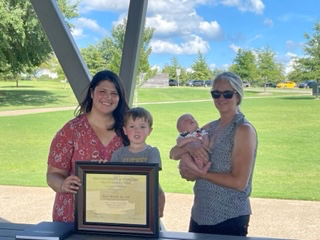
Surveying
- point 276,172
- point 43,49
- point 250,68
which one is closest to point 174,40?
point 250,68

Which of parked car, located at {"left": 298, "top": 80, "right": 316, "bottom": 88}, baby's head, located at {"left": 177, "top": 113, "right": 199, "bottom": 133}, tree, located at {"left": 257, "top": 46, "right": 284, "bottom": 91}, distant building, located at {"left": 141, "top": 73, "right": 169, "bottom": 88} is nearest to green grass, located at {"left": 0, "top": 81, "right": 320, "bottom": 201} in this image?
parked car, located at {"left": 298, "top": 80, "right": 316, "bottom": 88}

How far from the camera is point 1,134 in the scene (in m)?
11.5

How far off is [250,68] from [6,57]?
382 inches

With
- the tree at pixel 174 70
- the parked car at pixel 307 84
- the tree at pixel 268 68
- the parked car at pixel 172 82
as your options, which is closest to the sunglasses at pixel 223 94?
the tree at pixel 268 68

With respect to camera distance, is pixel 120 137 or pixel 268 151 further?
pixel 268 151

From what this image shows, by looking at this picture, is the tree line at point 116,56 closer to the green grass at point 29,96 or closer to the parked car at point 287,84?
the parked car at point 287,84

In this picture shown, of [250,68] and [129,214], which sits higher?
[250,68]

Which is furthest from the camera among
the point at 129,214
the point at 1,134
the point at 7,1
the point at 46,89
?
the point at 46,89

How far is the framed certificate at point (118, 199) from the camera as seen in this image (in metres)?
1.47

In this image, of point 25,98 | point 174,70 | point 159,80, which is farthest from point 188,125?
point 25,98

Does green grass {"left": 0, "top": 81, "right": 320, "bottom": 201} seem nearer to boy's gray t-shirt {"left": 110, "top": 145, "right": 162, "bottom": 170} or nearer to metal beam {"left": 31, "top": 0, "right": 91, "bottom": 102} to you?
metal beam {"left": 31, "top": 0, "right": 91, "bottom": 102}

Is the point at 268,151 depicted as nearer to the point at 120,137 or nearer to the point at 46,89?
the point at 46,89

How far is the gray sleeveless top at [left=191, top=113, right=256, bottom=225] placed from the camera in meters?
1.75

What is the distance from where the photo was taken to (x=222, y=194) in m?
1.78
